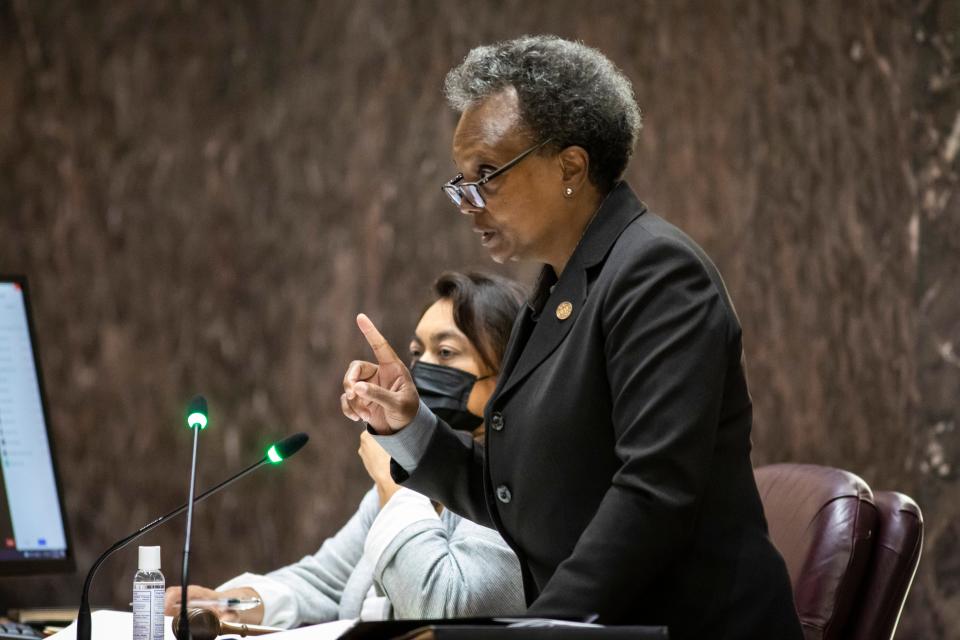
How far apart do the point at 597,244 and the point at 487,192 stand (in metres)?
0.17

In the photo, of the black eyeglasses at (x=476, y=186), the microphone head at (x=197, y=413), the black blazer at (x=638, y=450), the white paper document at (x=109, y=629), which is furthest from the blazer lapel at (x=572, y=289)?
the white paper document at (x=109, y=629)

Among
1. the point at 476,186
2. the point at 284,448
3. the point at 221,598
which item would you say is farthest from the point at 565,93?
the point at 221,598

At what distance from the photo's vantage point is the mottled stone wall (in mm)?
2871

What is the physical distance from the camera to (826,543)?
197cm

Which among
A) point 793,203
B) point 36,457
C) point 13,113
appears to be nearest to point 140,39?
point 13,113

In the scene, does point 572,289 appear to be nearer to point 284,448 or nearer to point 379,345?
point 379,345

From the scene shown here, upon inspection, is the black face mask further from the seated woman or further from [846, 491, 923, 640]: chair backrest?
[846, 491, 923, 640]: chair backrest

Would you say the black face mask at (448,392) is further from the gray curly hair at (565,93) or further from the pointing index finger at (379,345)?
the gray curly hair at (565,93)

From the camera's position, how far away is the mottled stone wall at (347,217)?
113 inches

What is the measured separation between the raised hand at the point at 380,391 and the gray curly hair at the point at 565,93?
0.38 meters

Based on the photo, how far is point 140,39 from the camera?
9.60ft

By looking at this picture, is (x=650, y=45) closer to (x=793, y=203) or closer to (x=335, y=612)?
(x=793, y=203)

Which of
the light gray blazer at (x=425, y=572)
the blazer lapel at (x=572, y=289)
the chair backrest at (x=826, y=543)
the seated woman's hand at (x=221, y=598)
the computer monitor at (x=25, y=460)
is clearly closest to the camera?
the blazer lapel at (x=572, y=289)

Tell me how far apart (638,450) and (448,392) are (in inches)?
38.5
